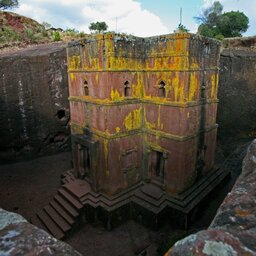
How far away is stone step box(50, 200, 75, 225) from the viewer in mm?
9000

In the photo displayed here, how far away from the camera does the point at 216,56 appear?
32.2 ft

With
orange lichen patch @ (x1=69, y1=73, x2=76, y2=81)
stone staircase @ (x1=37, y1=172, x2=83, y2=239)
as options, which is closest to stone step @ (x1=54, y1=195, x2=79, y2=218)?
stone staircase @ (x1=37, y1=172, x2=83, y2=239)

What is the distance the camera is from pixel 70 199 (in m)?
9.63

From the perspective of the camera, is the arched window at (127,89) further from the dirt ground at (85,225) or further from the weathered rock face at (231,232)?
the weathered rock face at (231,232)

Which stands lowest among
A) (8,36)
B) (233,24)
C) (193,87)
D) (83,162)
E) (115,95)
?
(83,162)

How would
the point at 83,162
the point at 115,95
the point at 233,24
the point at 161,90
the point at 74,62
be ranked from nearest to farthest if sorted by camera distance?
1. the point at 115,95
2. the point at 161,90
3. the point at 74,62
4. the point at 83,162
5. the point at 233,24

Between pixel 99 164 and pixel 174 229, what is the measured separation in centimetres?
408

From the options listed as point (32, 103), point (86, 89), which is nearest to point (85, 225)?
point (86, 89)

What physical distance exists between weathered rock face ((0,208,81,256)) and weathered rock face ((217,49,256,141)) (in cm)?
1592

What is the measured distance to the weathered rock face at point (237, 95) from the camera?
49.5ft

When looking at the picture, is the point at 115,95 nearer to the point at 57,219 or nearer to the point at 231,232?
the point at 57,219

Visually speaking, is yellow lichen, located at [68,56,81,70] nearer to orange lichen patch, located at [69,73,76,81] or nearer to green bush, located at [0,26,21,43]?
orange lichen patch, located at [69,73,76,81]

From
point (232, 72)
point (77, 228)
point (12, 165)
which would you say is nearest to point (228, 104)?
point (232, 72)

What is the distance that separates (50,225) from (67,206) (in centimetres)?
98
